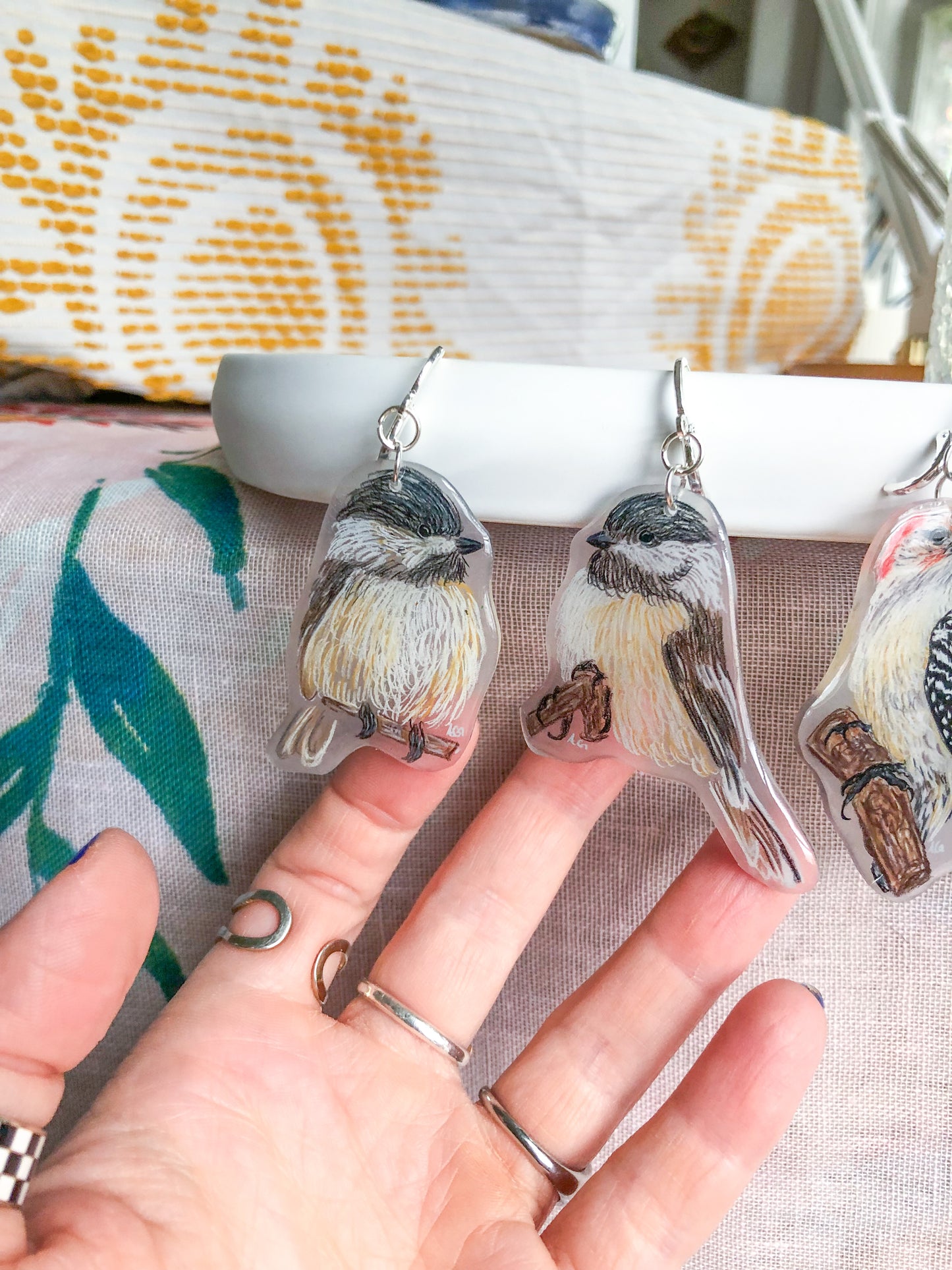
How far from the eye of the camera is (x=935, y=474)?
34cm

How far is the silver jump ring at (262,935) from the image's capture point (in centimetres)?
40

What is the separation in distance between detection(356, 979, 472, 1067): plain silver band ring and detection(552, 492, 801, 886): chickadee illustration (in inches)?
6.6

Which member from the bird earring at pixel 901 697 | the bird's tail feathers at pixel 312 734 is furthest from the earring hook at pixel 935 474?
the bird's tail feathers at pixel 312 734

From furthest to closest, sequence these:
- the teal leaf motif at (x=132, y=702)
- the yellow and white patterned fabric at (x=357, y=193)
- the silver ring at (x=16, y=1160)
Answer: the yellow and white patterned fabric at (x=357, y=193) < the teal leaf motif at (x=132, y=702) < the silver ring at (x=16, y=1160)

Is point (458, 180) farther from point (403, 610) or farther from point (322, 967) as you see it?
point (322, 967)

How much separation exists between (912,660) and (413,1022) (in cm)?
27

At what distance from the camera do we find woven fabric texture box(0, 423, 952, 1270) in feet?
1.29

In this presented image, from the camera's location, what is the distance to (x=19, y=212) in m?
0.56

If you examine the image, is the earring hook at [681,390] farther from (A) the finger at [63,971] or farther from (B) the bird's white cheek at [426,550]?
(A) the finger at [63,971]

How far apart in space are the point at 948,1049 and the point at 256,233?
672 mm

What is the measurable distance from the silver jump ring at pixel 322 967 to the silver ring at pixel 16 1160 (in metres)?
0.12

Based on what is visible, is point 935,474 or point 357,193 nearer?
point 935,474

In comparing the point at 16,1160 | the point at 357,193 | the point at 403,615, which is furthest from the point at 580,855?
the point at 357,193

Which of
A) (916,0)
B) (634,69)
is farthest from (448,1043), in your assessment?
(916,0)
